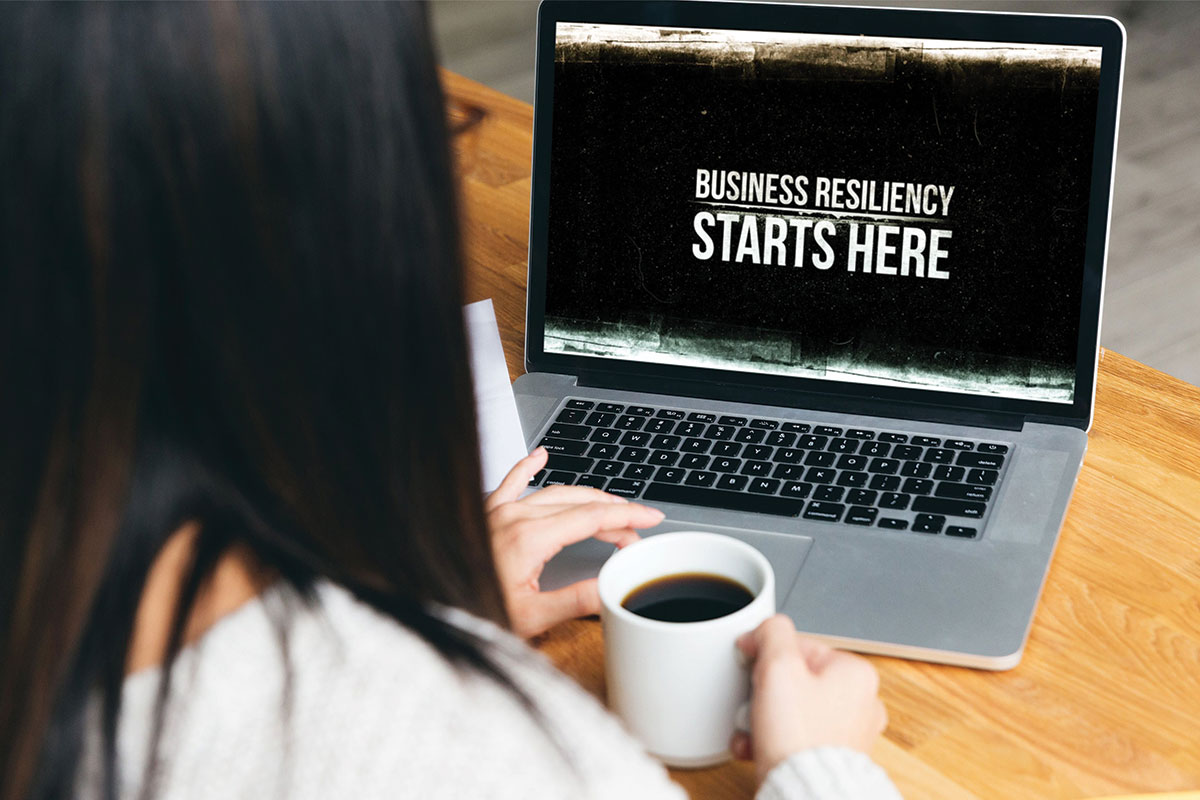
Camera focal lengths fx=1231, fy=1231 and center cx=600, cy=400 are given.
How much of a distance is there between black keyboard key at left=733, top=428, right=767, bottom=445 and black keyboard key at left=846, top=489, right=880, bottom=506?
94mm

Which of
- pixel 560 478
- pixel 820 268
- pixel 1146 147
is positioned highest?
pixel 820 268

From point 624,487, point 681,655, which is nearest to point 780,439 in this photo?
point 624,487

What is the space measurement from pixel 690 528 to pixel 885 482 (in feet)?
0.46

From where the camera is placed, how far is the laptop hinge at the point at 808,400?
2.99ft

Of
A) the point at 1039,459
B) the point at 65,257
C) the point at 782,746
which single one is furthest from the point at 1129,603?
the point at 65,257

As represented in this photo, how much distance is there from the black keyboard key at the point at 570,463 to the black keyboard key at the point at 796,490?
143 millimetres

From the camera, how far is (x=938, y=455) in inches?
34.0

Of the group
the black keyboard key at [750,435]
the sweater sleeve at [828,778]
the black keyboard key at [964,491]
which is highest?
the sweater sleeve at [828,778]

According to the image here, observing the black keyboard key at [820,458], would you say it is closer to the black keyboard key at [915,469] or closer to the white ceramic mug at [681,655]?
the black keyboard key at [915,469]

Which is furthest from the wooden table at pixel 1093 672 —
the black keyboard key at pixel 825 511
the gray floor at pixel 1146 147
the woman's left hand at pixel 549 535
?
the gray floor at pixel 1146 147

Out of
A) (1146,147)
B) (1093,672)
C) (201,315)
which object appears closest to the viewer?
(201,315)

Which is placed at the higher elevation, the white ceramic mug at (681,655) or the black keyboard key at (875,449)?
the white ceramic mug at (681,655)

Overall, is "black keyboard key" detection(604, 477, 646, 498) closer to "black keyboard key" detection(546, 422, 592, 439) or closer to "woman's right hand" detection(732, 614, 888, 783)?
"black keyboard key" detection(546, 422, 592, 439)

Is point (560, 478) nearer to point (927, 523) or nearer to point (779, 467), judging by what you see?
point (779, 467)
